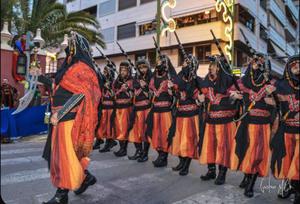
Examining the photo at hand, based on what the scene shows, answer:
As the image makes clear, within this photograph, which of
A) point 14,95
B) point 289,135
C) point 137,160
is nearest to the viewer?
point 14,95

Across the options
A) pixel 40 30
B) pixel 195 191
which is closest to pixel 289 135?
pixel 195 191

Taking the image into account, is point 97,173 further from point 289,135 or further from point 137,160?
point 289,135

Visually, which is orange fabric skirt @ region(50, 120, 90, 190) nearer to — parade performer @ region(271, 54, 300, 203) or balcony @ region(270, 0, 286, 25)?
parade performer @ region(271, 54, 300, 203)

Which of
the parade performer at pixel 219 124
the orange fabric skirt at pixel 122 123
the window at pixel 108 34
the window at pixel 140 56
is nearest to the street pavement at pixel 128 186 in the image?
the parade performer at pixel 219 124

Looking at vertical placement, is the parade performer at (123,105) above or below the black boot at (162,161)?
above

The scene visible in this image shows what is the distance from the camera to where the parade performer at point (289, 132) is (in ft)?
13.2

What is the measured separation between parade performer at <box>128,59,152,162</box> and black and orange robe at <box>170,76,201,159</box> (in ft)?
3.10

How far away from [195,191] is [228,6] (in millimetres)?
2875

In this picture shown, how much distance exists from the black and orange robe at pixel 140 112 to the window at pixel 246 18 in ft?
6.91

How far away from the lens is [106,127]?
767 cm

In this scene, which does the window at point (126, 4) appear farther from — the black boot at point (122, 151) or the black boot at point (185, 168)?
the black boot at point (122, 151)

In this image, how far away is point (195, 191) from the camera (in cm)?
464

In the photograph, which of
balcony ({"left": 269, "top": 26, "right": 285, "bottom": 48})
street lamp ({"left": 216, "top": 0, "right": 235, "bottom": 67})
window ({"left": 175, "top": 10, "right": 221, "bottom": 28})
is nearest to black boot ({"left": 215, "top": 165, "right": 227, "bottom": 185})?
street lamp ({"left": 216, "top": 0, "right": 235, "bottom": 67})

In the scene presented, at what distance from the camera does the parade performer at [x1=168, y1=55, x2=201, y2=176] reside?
573 centimetres
